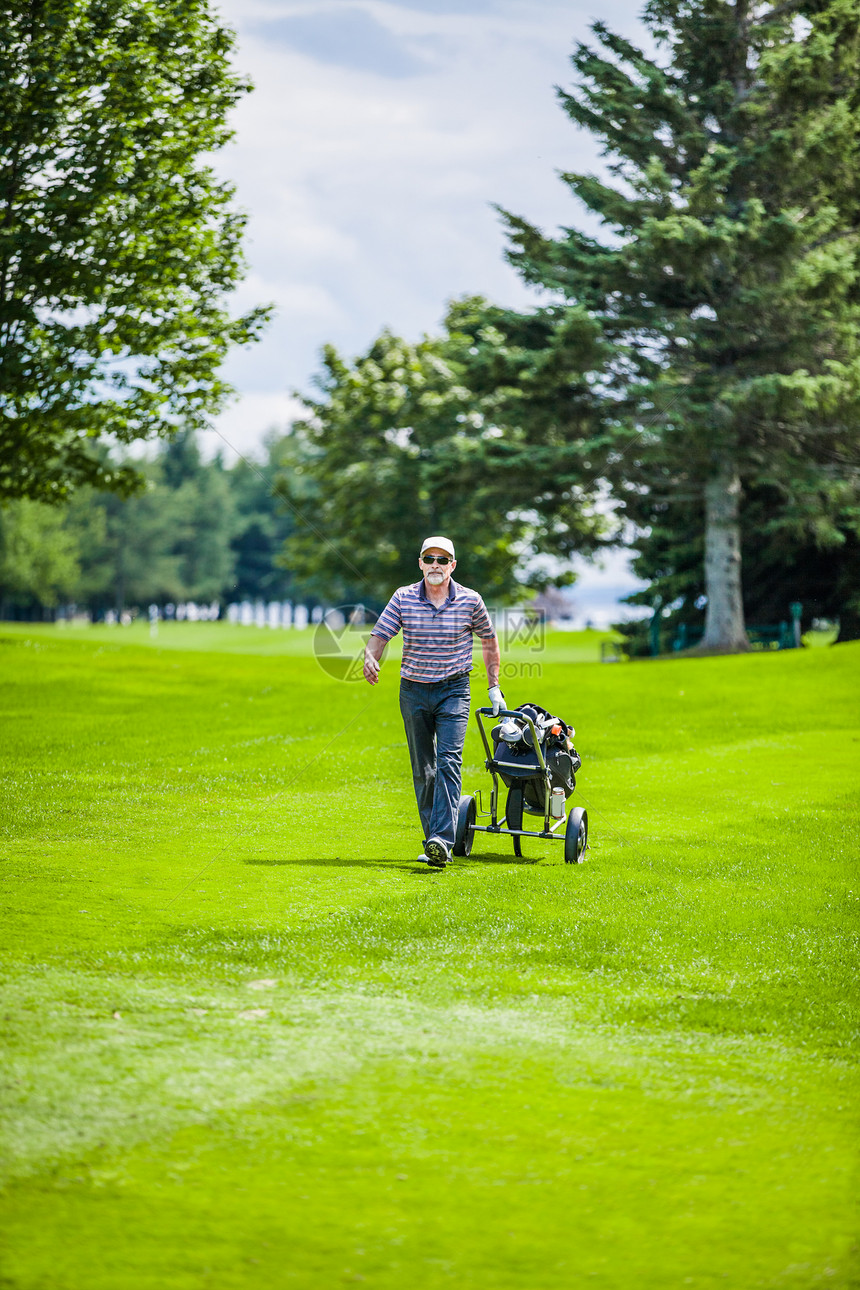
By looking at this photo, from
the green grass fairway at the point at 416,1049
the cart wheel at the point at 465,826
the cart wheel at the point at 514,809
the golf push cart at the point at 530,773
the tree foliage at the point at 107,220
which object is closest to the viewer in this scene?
the green grass fairway at the point at 416,1049

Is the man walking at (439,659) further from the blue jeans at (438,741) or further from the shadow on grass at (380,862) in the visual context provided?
the shadow on grass at (380,862)

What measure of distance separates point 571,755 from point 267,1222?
5514 millimetres

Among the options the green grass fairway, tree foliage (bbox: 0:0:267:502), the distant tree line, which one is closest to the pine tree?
tree foliage (bbox: 0:0:267:502)

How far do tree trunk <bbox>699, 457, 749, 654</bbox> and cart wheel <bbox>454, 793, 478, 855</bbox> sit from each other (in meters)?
22.2

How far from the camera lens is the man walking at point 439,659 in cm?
830

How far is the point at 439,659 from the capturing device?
8.32 m

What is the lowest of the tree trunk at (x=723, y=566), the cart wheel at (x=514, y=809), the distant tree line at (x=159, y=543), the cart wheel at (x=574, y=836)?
the cart wheel at (x=574, y=836)

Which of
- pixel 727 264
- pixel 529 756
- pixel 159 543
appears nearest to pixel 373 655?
pixel 529 756

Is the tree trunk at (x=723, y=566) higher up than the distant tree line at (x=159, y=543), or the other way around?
the distant tree line at (x=159, y=543)

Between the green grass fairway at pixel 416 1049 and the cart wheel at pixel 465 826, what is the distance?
11cm

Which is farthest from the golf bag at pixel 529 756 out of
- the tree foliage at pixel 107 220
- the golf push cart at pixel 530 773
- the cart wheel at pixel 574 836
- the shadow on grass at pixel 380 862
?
the tree foliage at pixel 107 220

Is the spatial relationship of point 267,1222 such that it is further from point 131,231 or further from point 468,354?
point 468,354

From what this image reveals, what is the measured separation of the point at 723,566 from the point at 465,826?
22803 mm

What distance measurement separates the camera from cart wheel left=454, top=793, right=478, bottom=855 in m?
8.86
